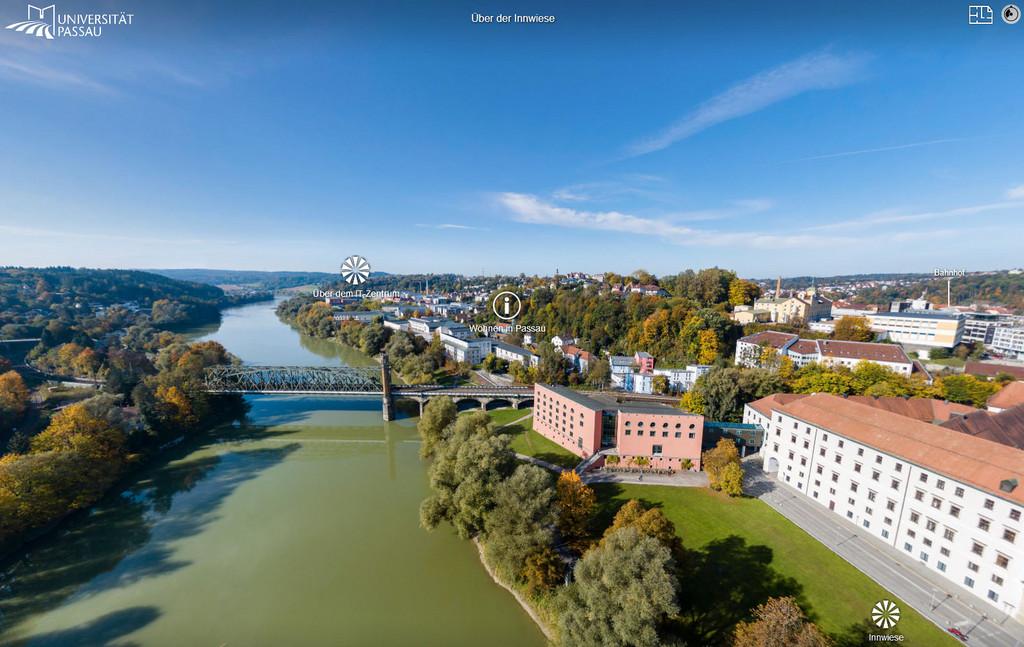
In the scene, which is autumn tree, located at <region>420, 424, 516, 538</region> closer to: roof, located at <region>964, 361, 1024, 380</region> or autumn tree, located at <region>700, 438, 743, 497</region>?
autumn tree, located at <region>700, 438, 743, 497</region>

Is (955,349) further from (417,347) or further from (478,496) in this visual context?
(417,347)

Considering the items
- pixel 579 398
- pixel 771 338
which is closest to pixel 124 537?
pixel 579 398

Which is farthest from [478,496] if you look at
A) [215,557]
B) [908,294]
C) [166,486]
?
[908,294]

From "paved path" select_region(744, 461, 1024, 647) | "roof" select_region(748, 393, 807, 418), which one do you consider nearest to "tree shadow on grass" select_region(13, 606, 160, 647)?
"paved path" select_region(744, 461, 1024, 647)

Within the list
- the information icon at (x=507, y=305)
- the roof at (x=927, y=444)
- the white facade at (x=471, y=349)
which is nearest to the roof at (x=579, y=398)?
the roof at (x=927, y=444)

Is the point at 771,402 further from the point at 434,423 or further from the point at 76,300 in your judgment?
the point at 76,300

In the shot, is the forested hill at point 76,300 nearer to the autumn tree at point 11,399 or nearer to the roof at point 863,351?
the autumn tree at point 11,399
